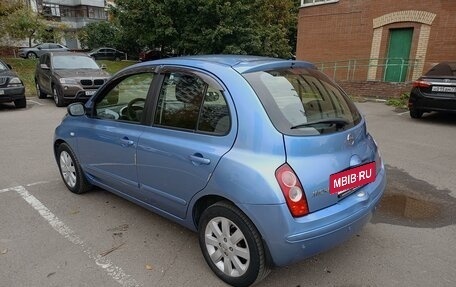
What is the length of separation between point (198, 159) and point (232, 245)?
660 mm

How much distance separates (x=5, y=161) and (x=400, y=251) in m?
5.62

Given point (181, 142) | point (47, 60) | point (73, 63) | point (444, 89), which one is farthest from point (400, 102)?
point (47, 60)

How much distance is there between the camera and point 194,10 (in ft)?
69.2

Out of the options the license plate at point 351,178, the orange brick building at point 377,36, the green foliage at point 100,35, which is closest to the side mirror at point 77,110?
the license plate at point 351,178

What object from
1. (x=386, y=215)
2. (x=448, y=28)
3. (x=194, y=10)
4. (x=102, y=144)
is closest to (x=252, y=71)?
(x=102, y=144)

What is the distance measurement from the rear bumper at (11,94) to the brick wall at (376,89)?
11278mm

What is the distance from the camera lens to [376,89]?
13.3m

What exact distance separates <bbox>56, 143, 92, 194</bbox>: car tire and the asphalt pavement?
0.35 ft

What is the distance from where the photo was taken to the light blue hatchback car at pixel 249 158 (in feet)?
7.78

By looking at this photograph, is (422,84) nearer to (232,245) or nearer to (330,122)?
(330,122)

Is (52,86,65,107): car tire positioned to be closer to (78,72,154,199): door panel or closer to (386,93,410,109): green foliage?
(78,72,154,199): door panel

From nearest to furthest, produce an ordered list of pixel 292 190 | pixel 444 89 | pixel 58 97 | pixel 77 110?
pixel 292 190, pixel 77 110, pixel 444 89, pixel 58 97

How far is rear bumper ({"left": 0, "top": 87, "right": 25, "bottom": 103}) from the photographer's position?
10230 millimetres

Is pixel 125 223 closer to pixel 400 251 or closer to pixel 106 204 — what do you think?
pixel 106 204
